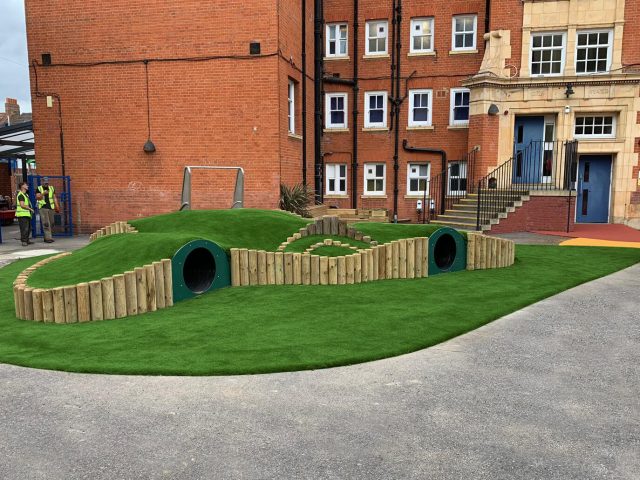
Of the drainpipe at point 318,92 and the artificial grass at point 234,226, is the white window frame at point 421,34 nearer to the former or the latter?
the drainpipe at point 318,92

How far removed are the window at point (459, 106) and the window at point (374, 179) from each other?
359cm

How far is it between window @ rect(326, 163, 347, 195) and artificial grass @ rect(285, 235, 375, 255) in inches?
494

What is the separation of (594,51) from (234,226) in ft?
52.3

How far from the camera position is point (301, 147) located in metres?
19.8

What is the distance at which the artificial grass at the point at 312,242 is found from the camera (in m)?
10.3

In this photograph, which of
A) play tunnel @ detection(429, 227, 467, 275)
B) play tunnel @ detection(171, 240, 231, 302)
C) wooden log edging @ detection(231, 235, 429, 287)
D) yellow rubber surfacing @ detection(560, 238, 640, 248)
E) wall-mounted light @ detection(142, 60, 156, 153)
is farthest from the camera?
wall-mounted light @ detection(142, 60, 156, 153)

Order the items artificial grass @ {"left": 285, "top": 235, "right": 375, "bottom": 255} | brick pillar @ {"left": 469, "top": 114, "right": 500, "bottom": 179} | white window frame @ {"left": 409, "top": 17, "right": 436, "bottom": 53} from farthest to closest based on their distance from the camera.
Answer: white window frame @ {"left": 409, "top": 17, "right": 436, "bottom": 53}
brick pillar @ {"left": 469, "top": 114, "right": 500, "bottom": 179}
artificial grass @ {"left": 285, "top": 235, "right": 375, "bottom": 255}

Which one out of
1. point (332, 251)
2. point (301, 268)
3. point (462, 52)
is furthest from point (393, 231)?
point (462, 52)

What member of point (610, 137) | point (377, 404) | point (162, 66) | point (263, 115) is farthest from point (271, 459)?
point (610, 137)

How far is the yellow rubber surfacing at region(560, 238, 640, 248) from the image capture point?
14862 millimetres

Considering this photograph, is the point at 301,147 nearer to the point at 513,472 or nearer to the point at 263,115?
the point at 263,115

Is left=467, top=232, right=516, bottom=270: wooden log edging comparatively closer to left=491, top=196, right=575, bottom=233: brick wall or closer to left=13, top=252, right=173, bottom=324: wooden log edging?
left=491, top=196, right=575, bottom=233: brick wall

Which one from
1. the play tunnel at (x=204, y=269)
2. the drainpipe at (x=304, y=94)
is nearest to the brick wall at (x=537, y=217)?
the drainpipe at (x=304, y=94)

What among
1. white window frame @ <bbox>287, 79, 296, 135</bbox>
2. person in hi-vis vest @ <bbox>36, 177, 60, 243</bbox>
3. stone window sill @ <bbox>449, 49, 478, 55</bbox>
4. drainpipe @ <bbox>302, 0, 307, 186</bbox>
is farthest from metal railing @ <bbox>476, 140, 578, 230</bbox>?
person in hi-vis vest @ <bbox>36, 177, 60, 243</bbox>
